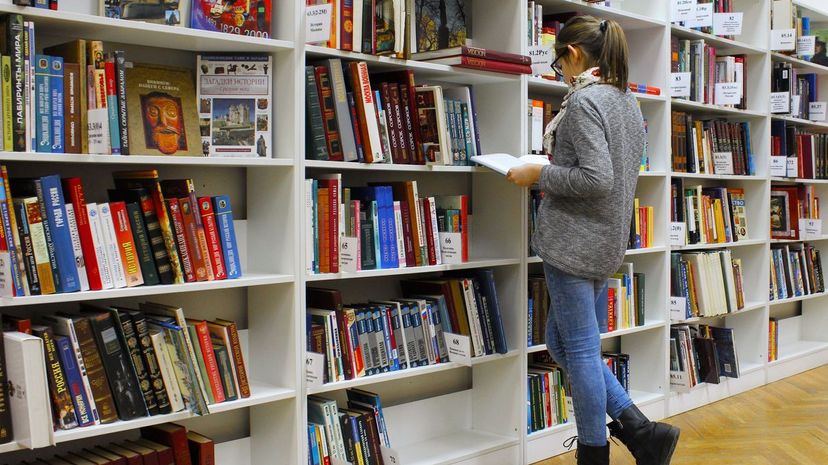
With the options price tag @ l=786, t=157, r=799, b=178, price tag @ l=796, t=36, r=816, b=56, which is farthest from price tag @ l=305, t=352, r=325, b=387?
price tag @ l=796, t=36, r=816, b=56

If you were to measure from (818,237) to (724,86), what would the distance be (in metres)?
1.37

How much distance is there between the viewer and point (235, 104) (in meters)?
2.47

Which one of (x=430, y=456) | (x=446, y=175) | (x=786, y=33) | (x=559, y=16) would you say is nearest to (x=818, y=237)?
(x=786, y=33)

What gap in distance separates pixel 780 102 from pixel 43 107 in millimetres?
3897

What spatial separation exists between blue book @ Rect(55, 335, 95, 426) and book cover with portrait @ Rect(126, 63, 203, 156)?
21.5 inches

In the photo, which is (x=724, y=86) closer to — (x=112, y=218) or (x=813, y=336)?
(x=813, y=336)

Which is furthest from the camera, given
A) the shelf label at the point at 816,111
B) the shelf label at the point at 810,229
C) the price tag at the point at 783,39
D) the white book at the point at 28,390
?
the shelf label at the point at 816,111

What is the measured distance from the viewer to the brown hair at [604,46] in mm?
2621

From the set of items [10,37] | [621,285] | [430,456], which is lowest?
[430,456]

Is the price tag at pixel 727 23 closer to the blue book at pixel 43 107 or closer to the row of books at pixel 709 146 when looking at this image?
the row of books at pixel 709 146

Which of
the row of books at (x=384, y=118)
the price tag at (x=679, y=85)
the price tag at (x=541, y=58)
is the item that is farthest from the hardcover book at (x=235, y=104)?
the price tag at (x=679, y=85)

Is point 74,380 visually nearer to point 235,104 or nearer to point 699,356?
point 235,104

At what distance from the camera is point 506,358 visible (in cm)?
318

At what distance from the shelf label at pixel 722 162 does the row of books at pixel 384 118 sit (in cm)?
176
